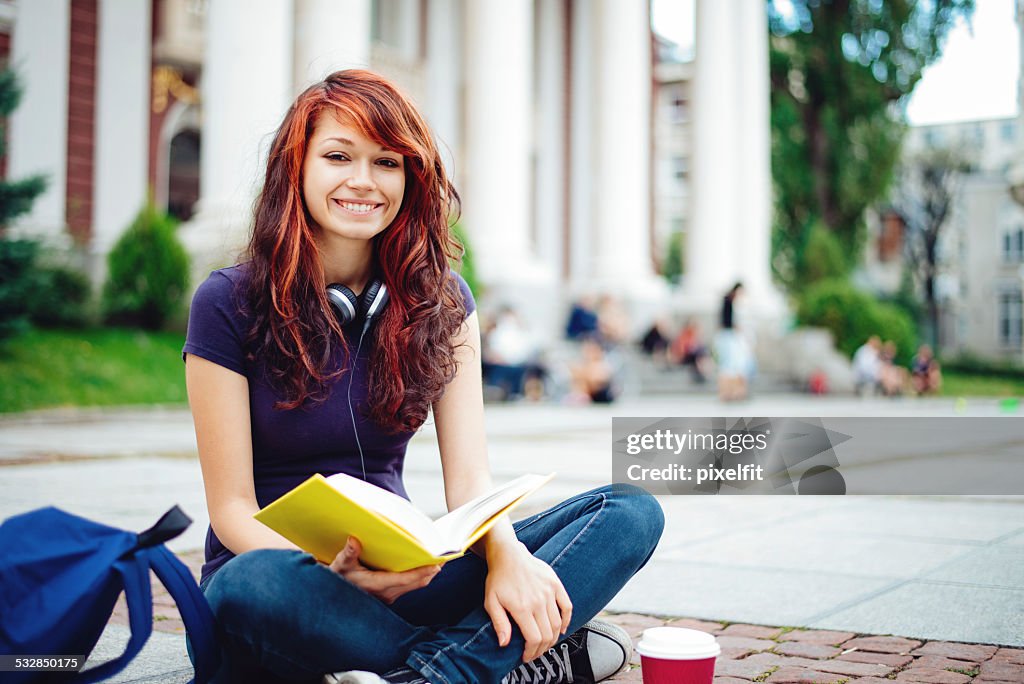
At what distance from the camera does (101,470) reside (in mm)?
6414

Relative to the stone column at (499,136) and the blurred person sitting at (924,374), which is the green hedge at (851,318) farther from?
the stone column at (499,136)

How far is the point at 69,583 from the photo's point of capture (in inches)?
71.0

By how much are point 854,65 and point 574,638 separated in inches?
1222

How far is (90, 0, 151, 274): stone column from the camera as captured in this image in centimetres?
1655

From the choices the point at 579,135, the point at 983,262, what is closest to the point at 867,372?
the point at 579,135

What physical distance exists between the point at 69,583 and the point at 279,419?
625mm

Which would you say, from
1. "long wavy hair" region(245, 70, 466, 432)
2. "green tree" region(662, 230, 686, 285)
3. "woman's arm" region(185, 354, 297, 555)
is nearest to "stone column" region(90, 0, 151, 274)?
"long wavy hair" region(245, 70, 466, 432)

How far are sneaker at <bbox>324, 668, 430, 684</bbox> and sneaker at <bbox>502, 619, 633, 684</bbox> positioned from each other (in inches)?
17.5

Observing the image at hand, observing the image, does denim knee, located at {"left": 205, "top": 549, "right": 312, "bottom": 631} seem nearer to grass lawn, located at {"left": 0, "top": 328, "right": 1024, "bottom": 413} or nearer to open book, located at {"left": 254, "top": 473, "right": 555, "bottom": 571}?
open book, located at {"left": 254, "top": 473, "right": 555, "bottom": 571}

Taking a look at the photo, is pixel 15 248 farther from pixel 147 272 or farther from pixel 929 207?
pixel 929 207

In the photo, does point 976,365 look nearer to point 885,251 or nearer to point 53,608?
point 885,251

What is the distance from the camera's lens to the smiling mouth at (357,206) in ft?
7.91

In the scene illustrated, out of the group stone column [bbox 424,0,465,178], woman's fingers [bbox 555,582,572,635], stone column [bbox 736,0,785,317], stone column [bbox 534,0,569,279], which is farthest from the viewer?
stone column [bbox 534,0,569,279]

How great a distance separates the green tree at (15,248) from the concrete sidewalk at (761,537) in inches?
110
